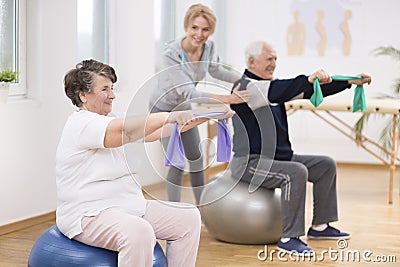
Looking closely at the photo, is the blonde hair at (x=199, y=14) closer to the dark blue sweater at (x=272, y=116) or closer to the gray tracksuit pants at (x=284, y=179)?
the dark blue sweater at (x=272, y=116)

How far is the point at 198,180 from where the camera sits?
411 centimetres

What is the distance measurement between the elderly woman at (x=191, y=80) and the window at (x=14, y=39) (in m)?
0.88

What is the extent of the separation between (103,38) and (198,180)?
172cm

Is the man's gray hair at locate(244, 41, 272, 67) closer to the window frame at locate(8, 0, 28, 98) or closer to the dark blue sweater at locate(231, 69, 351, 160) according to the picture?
the dark blue sweater at locate(231, 69, 351, 160)

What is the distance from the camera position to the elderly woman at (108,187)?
2.69 meters

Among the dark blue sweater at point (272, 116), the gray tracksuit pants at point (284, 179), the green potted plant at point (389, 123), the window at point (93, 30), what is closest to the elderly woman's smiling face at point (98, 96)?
the dark blue sweater at point (272, 116)

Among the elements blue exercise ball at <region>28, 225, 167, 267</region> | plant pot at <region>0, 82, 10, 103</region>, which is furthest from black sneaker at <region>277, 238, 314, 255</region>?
plant pot at <region>0, 82, 10, 103</region>

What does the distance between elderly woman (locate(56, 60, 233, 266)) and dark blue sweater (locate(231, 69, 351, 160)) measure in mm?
766

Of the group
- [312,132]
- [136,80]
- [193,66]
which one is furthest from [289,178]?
[312,132]

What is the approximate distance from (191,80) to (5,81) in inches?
48.6

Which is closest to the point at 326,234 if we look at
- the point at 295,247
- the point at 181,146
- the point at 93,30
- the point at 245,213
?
the point at 295,247

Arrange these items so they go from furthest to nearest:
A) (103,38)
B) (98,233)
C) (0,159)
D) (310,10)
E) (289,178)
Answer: (310,10), (103,38), (0,159), (289,178), (98,233)

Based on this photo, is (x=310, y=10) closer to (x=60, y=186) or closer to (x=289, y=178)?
(x=289, y=178)

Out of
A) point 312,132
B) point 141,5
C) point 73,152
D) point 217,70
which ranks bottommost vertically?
point 312,132
